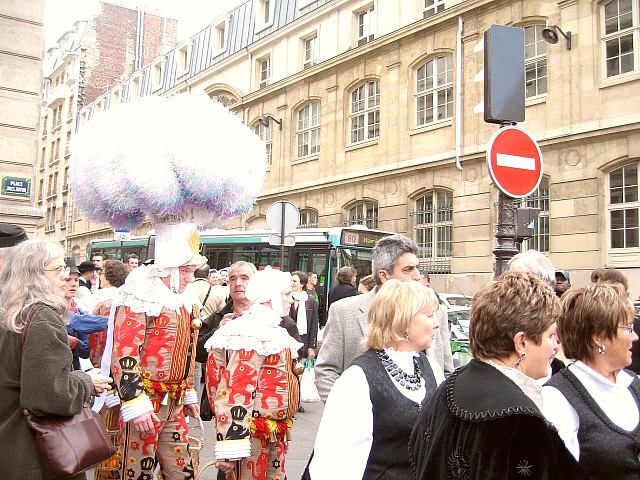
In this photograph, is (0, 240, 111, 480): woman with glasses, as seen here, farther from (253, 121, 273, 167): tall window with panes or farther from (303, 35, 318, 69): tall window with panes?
(253, 121, 273, 167): tall window with panes

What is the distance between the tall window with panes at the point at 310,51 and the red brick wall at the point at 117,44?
2689 centimetres

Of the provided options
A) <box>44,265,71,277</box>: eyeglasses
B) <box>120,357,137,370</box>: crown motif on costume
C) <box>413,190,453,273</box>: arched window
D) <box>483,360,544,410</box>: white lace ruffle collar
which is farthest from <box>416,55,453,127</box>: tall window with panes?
<box>483,360,544,410</box>: white lace ruffle collar

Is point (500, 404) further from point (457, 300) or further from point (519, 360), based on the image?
point (457, 300)

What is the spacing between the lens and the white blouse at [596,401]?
2576 millimetres

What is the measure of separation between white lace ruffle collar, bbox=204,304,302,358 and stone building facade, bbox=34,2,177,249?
47.8 m

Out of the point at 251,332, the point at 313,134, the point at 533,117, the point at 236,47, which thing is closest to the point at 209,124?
the point at 251,332

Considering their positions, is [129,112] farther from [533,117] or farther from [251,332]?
[533,117]

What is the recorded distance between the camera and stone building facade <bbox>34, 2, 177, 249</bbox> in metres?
50.6

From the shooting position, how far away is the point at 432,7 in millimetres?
21922

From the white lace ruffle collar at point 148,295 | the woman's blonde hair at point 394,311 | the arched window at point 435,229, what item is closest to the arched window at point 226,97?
the arched window at point 435,229

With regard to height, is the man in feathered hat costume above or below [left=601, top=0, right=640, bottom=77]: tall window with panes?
below

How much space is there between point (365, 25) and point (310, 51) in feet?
11.7

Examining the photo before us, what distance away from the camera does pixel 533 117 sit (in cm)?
1878

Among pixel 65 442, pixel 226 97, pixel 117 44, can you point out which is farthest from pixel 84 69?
pixel 65 442
